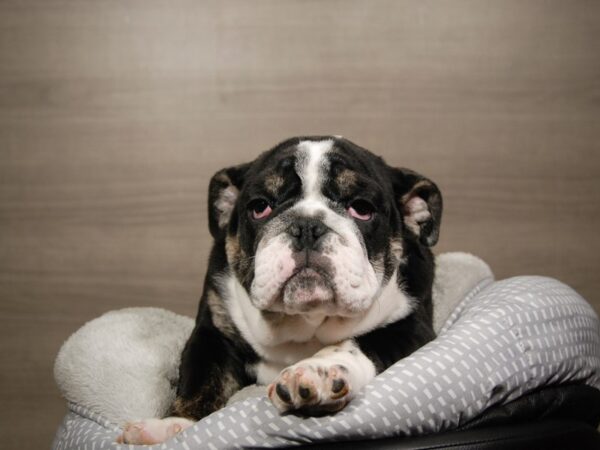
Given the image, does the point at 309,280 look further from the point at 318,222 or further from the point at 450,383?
the point at 450,383

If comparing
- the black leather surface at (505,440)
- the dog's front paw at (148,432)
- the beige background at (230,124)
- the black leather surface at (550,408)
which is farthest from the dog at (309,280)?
the beige background at (230,124)

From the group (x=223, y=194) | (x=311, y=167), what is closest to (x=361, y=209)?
(x=311, y=167)

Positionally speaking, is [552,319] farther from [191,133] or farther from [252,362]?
[191,133]

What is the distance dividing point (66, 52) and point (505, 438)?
2364mm

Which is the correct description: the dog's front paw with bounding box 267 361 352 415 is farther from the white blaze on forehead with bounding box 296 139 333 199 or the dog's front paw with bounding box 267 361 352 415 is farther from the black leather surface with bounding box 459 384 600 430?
the white blaze on forehead with bounding box 296 139 333 199

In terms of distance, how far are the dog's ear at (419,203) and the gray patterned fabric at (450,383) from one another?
30 centimetres

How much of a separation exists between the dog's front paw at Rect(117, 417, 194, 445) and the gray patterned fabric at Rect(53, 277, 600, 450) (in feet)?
0.16

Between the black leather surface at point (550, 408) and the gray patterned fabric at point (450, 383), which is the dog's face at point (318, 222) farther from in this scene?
the black leather surface at point (550, 408)

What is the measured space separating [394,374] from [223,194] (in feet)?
3.00

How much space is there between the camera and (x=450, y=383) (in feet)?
4.78

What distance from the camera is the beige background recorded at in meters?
2.78

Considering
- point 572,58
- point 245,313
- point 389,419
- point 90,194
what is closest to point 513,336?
point 389,419

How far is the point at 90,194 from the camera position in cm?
287

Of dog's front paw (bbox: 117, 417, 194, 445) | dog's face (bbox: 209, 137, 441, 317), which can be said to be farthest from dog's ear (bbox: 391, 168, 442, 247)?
dog's front paw (bbox: 117, 417, 194, 445)
